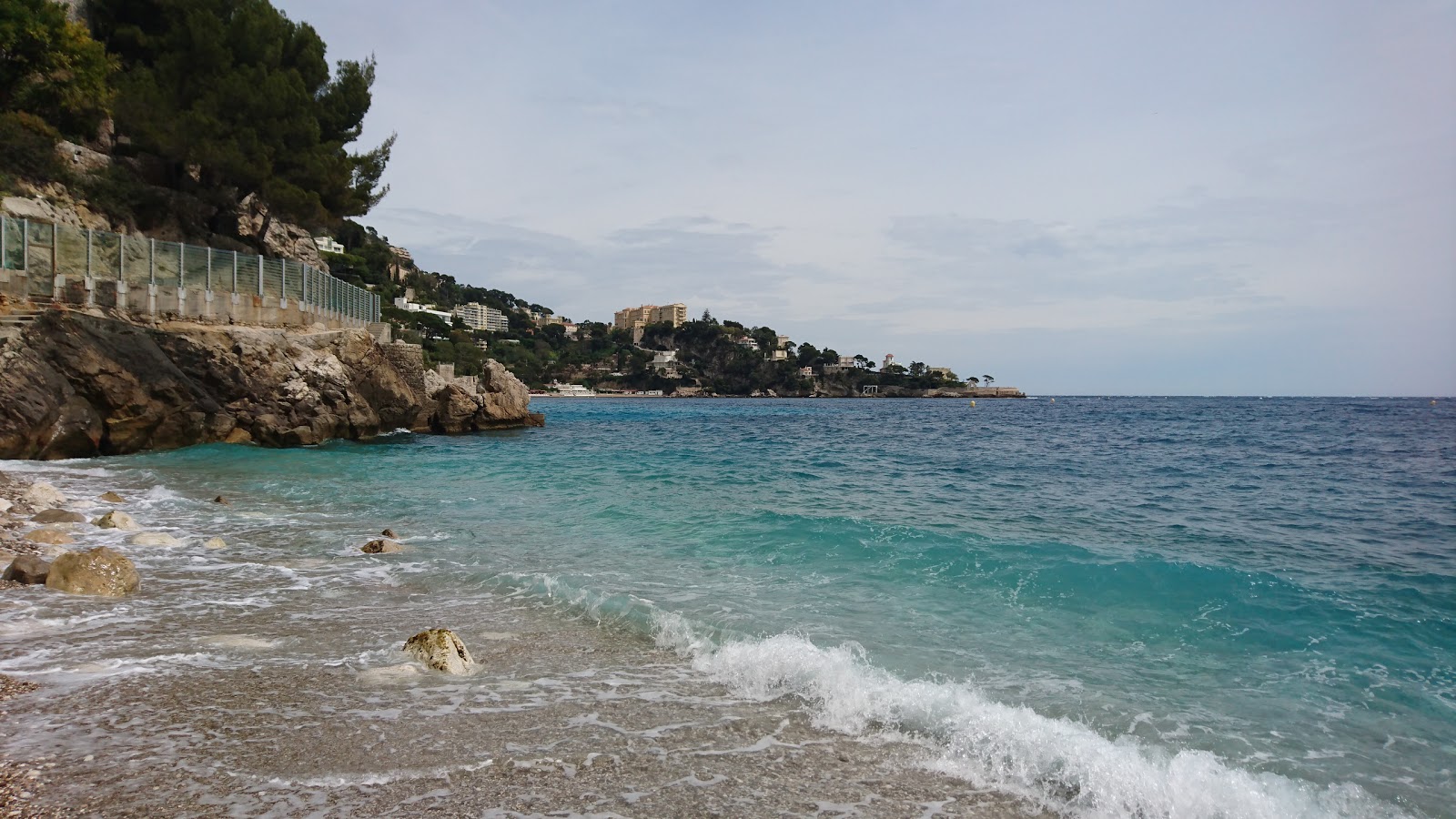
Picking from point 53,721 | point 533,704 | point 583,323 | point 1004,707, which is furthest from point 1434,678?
point 583,323

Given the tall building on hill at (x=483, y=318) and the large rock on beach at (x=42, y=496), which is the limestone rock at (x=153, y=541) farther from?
the tall building on hill at (x=483, y=318)

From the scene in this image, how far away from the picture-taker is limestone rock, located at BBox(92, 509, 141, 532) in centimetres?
952

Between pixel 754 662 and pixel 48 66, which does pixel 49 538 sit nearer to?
pixel 754 662

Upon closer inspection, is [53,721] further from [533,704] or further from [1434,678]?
[1434,678]

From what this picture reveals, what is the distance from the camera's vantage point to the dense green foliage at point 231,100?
85.0 ft

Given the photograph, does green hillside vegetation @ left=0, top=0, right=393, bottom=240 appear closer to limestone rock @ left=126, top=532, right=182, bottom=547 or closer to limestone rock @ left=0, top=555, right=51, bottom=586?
limestone rock @ left=126, top=532, right=182, bottom=547

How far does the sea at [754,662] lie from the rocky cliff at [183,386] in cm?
424

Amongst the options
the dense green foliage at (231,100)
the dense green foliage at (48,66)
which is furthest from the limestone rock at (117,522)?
the dense green foliage at (48,66)

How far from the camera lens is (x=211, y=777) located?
11.8 ft

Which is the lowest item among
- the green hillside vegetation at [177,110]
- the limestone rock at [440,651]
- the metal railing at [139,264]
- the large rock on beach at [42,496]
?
the limestone rock at [440,651]

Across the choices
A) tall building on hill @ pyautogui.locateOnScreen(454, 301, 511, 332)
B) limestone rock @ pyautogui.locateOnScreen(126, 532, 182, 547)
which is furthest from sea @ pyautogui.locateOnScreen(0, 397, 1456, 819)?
tall building on hill @ pyautogui.locateOnScreen(454, 301, 511, 332)

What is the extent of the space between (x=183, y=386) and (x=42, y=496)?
11.0m

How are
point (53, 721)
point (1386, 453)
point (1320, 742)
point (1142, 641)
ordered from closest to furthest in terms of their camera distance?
point (53, 721), point (1320, 742), point (1142, 641), point (1386, 453)

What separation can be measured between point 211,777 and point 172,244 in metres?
23.0
